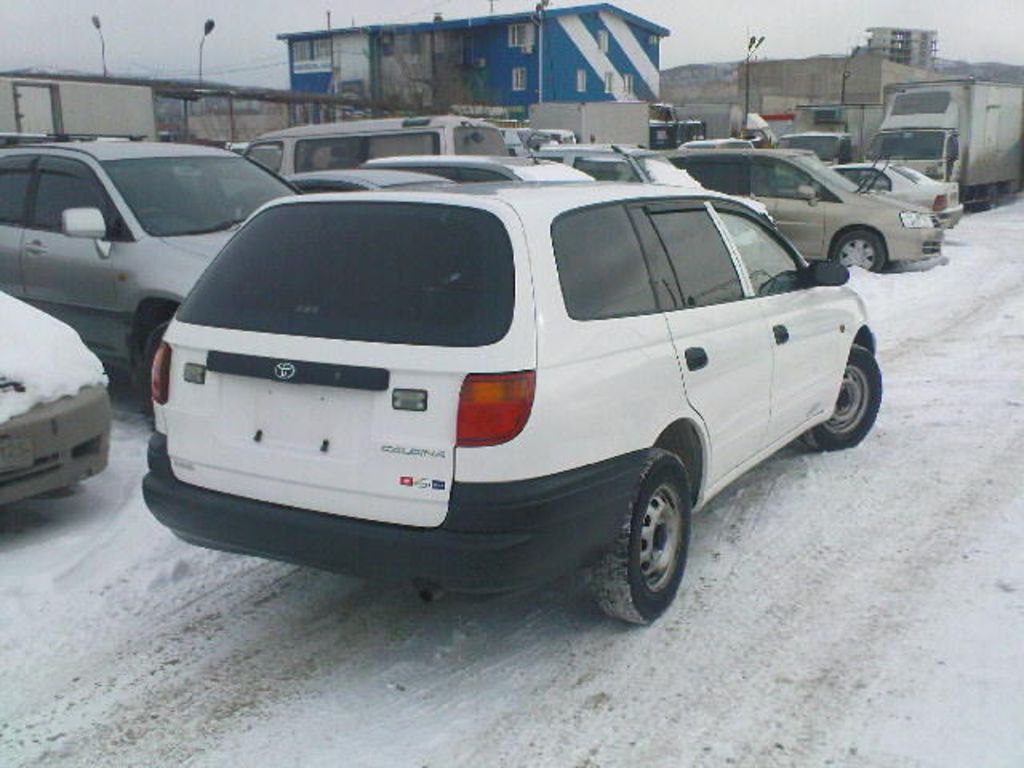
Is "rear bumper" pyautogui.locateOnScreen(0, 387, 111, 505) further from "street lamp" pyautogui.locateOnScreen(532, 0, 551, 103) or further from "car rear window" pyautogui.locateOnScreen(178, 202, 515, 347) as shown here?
"street lamp" pyautogui.locateOnScreen(532, 0, 551, 103)

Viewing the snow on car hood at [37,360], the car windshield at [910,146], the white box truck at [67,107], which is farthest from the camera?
the car windshield at [910,146]

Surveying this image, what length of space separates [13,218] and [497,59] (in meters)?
60.5

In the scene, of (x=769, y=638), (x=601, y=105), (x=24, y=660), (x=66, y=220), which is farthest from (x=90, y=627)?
(x=601, y=105)

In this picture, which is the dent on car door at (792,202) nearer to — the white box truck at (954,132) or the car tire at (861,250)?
the car tire at (861,250)

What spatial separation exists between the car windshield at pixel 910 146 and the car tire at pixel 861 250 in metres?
9.53

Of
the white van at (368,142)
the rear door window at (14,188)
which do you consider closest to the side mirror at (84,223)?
the rear door window at (14,188)

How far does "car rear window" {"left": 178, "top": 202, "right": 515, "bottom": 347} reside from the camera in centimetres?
352

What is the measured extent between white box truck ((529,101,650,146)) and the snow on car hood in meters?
31.2

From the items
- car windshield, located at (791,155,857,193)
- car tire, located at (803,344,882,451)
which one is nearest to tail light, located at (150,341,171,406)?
car tire, located at (803,344,882,451)

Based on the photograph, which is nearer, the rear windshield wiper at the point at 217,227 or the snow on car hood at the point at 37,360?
the snow on car hood at the point at 37,360

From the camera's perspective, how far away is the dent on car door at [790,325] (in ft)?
16.6

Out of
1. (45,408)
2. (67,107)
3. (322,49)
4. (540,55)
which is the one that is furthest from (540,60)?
(45,408)

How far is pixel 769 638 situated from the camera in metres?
4.02

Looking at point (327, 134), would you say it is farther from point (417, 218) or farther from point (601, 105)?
point (601, 105)
